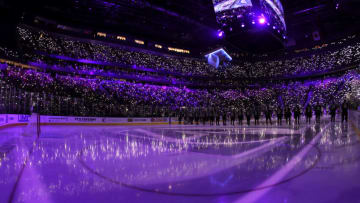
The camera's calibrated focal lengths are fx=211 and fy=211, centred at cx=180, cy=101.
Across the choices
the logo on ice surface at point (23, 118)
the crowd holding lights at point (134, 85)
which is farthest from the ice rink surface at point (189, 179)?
the crowd holding lights at point (134, 85)

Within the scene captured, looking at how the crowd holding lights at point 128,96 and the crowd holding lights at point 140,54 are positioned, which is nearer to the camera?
the crowd holding lights at point 128,96

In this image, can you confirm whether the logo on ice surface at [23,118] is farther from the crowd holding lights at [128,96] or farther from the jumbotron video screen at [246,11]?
the jumbotron video screen at [246,11]

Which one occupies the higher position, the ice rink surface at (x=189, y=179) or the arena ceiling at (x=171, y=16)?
the arena ceiling at (x=171, y=16)

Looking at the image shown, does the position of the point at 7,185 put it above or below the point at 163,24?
below

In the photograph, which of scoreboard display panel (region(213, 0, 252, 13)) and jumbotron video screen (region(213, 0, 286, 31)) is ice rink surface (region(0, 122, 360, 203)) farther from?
scoreboard display panel (region(213, 0, 252, 13))

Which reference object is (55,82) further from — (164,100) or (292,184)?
(292,184)


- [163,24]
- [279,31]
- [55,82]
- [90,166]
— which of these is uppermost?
[163,24]

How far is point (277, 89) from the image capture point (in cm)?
4525

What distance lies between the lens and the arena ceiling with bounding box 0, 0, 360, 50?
27359mm

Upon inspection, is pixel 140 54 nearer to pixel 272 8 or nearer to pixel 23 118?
pixel 23 118

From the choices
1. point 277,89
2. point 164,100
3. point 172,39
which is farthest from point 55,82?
point 277,89

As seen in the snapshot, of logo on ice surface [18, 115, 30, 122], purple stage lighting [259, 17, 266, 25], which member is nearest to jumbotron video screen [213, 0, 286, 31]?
purple stage lighting [259, 17, 266, 25]

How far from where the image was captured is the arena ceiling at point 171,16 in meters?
27.4

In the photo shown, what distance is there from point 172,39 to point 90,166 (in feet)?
158
